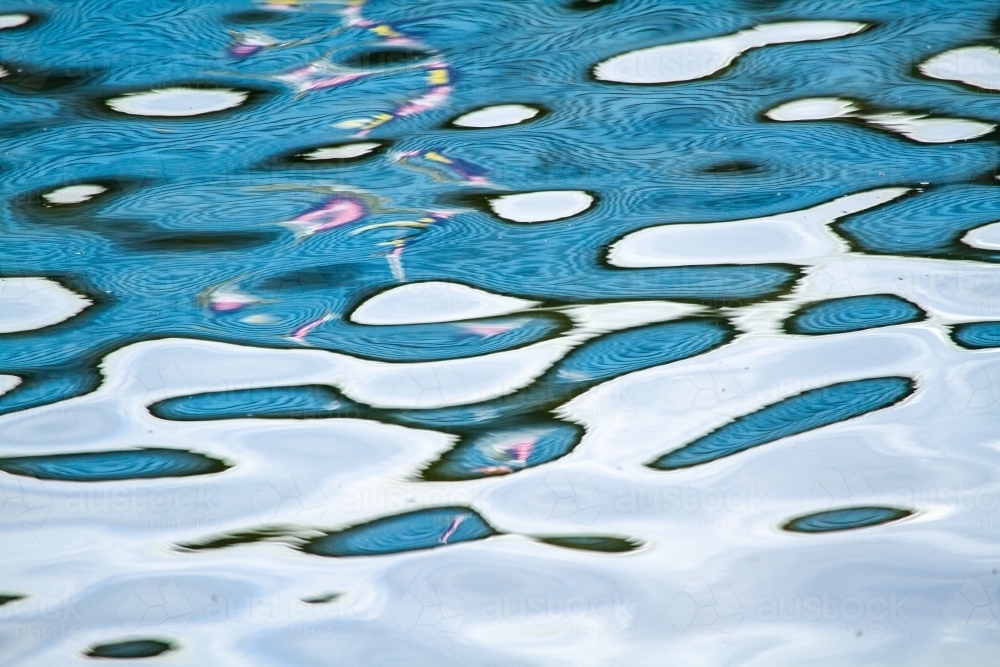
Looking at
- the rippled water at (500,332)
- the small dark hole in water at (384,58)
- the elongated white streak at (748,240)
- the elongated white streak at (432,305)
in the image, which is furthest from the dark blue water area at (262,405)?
the small dark hole in water at (384,58)

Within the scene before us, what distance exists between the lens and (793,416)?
1.70 metres

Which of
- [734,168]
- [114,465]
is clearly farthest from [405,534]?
[734,168]

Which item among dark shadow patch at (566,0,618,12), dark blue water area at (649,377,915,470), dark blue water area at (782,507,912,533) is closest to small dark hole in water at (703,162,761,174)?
dark shadow patch at (566,0,618,12)

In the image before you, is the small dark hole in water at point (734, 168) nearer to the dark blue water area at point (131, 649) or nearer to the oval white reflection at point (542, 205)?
the oval white reflection at point (542, 205)

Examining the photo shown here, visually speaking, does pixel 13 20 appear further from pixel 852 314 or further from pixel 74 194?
pixel 852 314

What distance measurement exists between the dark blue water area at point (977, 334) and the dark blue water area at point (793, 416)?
175mm

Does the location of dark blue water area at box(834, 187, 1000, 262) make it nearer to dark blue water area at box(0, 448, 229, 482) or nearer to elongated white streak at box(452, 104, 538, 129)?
elongated white streak at box(452, 104, 538, 129)

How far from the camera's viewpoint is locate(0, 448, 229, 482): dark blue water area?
1.64 meters

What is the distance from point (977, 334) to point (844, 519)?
584 millimetres

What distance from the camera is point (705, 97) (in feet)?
8.14

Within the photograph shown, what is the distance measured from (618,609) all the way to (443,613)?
240mm

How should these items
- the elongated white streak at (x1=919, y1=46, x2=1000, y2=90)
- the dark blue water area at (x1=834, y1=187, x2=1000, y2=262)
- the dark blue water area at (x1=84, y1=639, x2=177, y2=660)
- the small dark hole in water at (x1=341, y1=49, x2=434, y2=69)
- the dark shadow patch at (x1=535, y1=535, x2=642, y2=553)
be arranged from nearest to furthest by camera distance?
1. the dark blue water area at (x1=84, y1=639, x2=177, y2=660)
2. the dark shadow patch at (x1=535, y1=535, x2=642, y2=553)
3. the dark blue water area at (x1=834, y1=187, x2=1000, y2=262)
4. the elongated white streak at (x1=919, y1=46, x2=1000, y2=90)
5. the small dark hole in water at (x1=341, y1=49, x2=434, y2=69)

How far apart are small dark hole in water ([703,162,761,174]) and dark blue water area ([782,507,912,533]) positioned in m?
1.02

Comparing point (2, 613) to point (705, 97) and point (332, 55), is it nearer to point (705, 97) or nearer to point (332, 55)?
point (332, 55)
